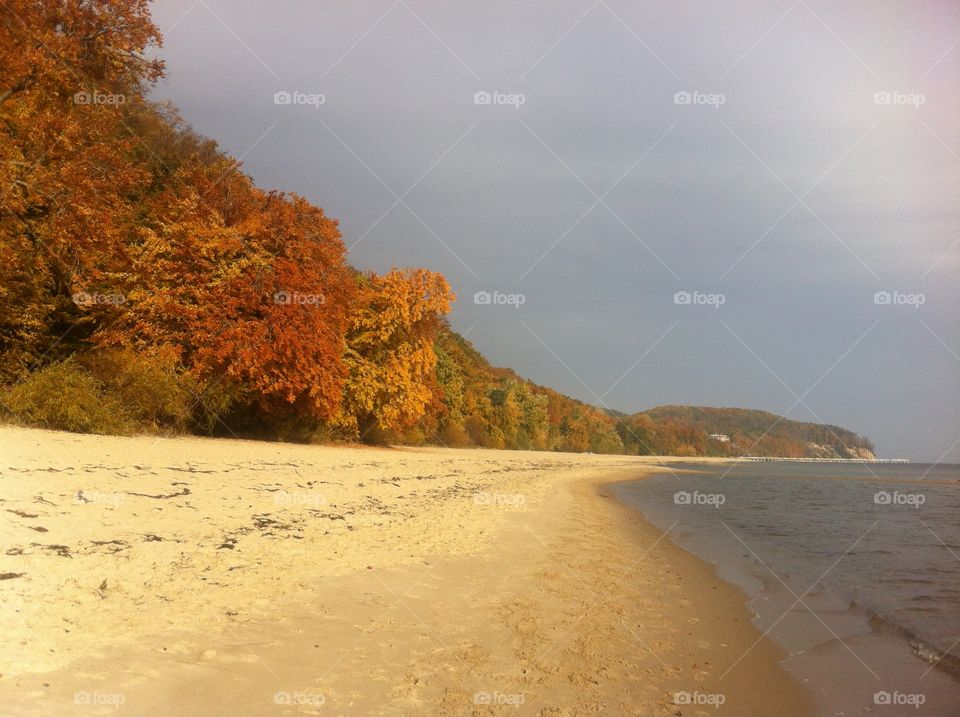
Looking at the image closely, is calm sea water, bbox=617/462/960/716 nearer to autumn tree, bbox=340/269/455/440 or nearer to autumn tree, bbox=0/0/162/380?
autumn tree, bbox=340/269/455/440

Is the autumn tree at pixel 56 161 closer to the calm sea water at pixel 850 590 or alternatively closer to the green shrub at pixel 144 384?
the green shrub at pixel 144 384

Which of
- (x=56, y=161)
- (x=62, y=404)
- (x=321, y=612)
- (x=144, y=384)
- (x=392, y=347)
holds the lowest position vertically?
(x=321, y=612)

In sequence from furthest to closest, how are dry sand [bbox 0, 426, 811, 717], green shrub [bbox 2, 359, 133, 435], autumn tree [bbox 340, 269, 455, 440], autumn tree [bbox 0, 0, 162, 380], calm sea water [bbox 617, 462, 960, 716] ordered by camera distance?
autumn tree [bbox 340, 269, 455, 440] → autumn tree [bbox 0, 0, 162, 380] → green shrub [bbox 2, 359, 133, 435] → calm sea water [bbox 617, 462, 960, 716] → dry sand [bbox 0, 426, 811, 717]

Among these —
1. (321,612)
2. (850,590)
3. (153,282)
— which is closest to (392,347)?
(153,282)

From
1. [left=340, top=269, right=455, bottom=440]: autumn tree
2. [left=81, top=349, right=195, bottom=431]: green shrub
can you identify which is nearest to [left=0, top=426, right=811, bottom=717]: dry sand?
[left=81, top=349, right=195, bottom=431]: green shrub

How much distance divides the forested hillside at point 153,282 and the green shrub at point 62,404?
0.15ft

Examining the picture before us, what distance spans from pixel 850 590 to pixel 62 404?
1718cm

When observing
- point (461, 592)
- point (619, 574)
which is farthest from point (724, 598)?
point (461, 592)

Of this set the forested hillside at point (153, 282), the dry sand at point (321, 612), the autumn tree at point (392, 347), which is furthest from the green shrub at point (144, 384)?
the autumn tree at point (392, 347)

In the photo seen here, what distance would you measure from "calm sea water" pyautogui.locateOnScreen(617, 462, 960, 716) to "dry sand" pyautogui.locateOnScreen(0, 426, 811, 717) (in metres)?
0.55

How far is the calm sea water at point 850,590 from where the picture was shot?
6.93m

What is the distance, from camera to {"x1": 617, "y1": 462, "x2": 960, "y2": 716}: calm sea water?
693 cm

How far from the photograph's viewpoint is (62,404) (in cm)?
1747

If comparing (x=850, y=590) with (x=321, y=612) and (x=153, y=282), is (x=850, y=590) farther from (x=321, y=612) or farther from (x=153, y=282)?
(x=153, y=282)
